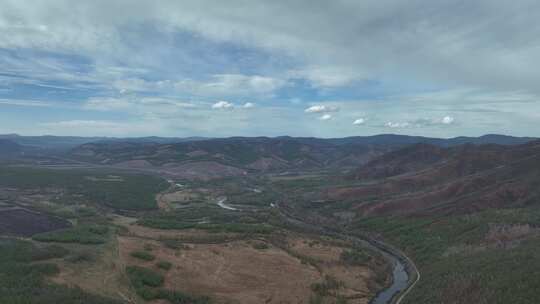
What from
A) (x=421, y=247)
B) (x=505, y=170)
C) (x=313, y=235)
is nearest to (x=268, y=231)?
(x=313, y=235)

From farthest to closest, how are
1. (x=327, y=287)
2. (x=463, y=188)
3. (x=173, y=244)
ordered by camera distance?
(x=463, y=188) < (x=173, y=244) < (x=327, y=287)

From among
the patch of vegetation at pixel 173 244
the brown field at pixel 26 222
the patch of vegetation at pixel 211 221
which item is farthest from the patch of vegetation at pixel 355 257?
the brown field at pixel 26 222

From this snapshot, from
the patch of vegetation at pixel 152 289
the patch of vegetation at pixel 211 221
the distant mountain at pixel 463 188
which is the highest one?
the distant mountain at pixel 463 188

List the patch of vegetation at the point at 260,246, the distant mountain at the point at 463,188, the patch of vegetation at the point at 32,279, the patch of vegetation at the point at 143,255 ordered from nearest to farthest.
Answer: the patch of vegetation at the point at 32,279 → the patch of vegetation at the point at 143,255 → the patch of vegetation at the point at 260,246 → the distant mountain at the point at 463,188

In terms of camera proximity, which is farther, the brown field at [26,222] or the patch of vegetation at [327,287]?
the brown field at [26,222]

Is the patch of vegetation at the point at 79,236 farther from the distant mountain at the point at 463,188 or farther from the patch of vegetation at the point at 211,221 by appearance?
the distant mountain at the point at 463,188

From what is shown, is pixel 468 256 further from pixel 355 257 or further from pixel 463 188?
pixel 463 188

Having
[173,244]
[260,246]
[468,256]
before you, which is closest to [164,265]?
[173,244]
